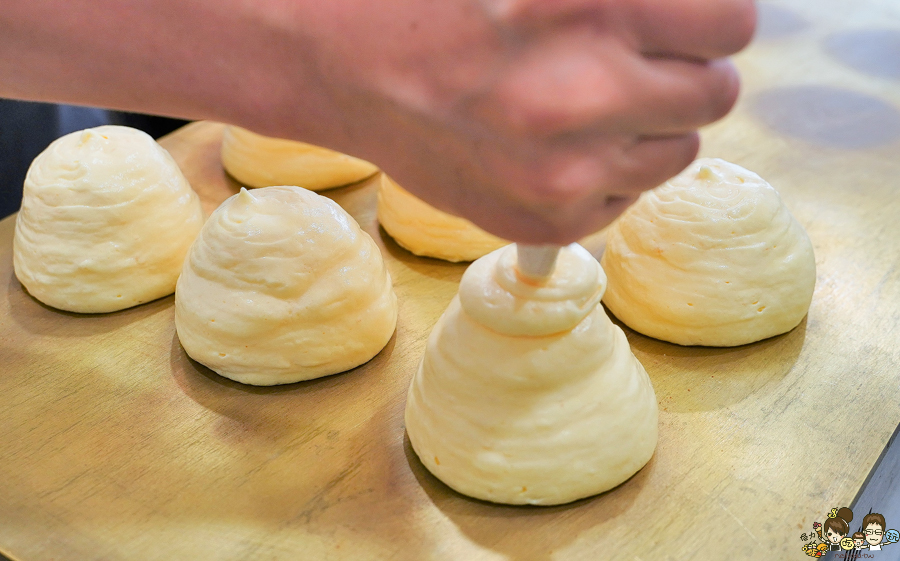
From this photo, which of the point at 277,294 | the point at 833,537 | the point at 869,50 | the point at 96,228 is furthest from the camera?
the point at 869,50

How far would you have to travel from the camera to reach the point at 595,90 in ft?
3.18

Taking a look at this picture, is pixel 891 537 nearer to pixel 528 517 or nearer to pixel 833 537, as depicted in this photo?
pixel 833 537

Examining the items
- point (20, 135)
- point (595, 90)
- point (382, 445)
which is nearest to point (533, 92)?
point (595, 90)

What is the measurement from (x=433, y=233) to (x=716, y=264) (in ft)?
3.06

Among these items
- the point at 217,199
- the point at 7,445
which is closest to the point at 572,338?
the point at 7,445

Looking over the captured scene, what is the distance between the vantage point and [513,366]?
1740 millimetres

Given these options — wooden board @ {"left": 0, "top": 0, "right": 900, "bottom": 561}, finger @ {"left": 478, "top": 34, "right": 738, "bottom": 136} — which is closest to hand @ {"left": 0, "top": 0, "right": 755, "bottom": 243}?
finger @ {"left": 478, "top": 34, "right": 738, "bottom": 136}

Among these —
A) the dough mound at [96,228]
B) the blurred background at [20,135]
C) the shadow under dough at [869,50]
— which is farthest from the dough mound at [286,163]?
the shadow under dough at [869,50]

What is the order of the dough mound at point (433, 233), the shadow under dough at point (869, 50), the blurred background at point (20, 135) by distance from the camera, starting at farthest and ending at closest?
the shadow under dough at point (869, 50), the blurred background at point (20, 135), the dough mound at point (433, 233)

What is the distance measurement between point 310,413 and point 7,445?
0.80 metres

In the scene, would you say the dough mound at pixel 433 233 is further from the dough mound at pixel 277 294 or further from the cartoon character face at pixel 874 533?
the cartoon character face at pixel 874 533

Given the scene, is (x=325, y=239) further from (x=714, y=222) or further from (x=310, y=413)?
(x=714, y=222)

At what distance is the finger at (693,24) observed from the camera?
36.9 inches

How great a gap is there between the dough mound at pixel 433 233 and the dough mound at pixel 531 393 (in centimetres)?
78
